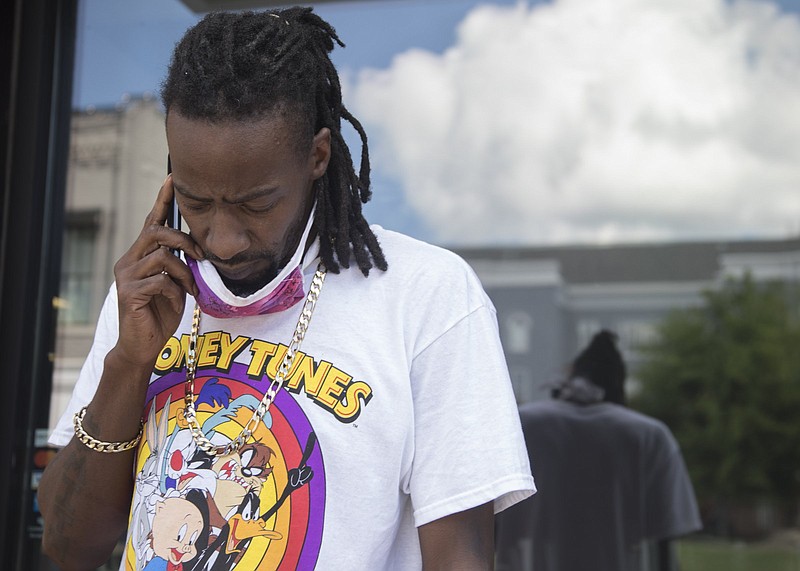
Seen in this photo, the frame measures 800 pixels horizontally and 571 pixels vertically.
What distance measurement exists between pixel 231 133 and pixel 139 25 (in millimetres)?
2246

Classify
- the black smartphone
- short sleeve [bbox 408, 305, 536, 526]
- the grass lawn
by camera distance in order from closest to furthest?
1. short sleeve [bbox 408, 305, 536, 526]
2. the black smartphone
3. the grass lawn

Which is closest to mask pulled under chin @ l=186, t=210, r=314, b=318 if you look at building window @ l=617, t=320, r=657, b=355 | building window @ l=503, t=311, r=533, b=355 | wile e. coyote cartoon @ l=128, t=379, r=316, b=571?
wile e. coyote cartoon @ l=128, t=379, r=316, b=571

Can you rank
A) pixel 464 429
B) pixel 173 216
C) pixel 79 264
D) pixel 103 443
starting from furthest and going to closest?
1. pixel 79 264
2. pixel 173 216
3. pixel 103 443
4. pixel 464 429

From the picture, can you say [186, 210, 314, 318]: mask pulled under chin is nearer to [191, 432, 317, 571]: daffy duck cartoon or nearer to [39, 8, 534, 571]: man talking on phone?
[39, 8, 534, 571]: man talking on phone

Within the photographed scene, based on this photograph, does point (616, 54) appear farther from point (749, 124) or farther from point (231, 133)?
point (231, 133)

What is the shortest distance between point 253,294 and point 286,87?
0.81 ft

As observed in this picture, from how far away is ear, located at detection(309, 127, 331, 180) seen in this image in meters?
1.16

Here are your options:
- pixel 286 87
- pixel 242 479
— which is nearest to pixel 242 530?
pixel 242 479

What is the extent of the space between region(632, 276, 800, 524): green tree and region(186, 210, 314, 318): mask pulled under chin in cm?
265

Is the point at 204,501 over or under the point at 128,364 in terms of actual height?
under

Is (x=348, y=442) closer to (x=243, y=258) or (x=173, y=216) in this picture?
(x=243, y=258)

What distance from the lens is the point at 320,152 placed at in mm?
1172

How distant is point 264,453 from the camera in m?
1.09

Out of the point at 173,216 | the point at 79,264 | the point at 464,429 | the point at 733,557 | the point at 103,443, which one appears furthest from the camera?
the point at 733,557
